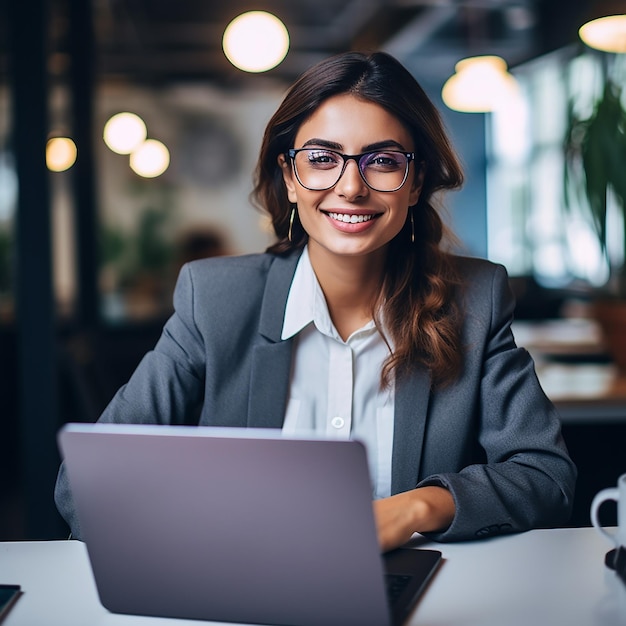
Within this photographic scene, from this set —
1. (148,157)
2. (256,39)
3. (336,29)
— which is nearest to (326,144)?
(256,39)

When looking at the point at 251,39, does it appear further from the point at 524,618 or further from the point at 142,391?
the point at 524,618

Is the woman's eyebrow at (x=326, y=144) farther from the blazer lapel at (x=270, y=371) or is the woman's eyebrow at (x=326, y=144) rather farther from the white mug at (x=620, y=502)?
the white mug at (x=620, y=502)

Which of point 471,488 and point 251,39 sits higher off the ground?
point 251,39

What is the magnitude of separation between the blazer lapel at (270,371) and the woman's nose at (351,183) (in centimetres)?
28

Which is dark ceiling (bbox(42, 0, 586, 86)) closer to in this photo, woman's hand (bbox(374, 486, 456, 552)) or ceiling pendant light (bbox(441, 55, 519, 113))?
ceiling pendant light (bbox(441, 55, 519, 113))

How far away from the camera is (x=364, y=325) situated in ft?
5.57

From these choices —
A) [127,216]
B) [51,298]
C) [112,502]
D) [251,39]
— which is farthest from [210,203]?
[112,502]

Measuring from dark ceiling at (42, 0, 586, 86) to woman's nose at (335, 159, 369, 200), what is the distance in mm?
5872

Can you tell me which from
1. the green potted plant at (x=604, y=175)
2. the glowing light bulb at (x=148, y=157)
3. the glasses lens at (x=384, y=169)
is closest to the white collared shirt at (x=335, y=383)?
the glasses lens at (x=384, y=169)

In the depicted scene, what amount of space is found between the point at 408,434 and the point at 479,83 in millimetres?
5094

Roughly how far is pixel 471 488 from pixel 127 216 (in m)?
11.1

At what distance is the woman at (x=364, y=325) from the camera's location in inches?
60.2

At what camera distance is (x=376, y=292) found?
1.72m

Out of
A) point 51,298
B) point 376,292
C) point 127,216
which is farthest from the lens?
point 127,216
